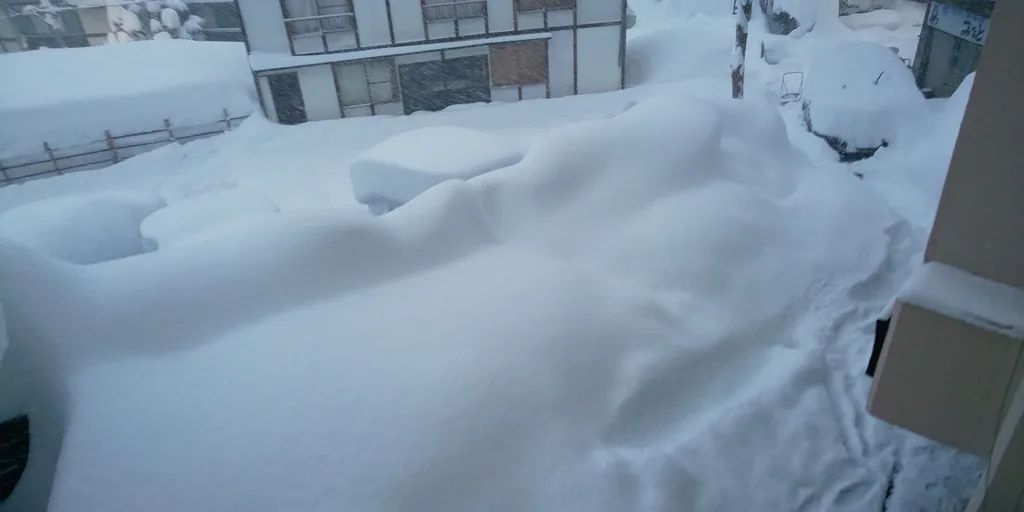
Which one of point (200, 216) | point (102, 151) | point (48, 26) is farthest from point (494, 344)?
point (48, 26)

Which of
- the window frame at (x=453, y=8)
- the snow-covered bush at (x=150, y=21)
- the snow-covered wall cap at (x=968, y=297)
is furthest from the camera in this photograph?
the snow-covered bush at (x=150, y=21)

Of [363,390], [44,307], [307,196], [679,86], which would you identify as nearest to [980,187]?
[363,390]

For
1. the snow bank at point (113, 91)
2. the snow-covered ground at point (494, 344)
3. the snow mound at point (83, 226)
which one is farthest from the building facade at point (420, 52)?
the snow-covered ground at point (494, 344)

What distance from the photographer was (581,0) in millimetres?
15227

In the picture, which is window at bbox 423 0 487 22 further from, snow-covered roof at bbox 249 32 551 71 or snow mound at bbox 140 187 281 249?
snow mound at bbox 140 187 281 249

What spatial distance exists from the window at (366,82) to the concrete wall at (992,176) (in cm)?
1402

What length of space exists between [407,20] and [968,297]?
46.6 feet

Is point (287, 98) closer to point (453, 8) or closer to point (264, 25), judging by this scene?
point (264, 25)

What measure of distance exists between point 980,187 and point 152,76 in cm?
1944

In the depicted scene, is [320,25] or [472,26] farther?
[472,26]

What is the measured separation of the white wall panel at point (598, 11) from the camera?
15.3 meters

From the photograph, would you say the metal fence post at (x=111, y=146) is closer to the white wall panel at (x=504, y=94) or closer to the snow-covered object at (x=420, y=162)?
the snow-covered object at (x=420, y=162)

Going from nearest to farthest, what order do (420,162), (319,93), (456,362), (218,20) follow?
1. (456,362)
2. (420,162)
3. (319,93)
4. (218,20)

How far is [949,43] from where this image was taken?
1337cm
